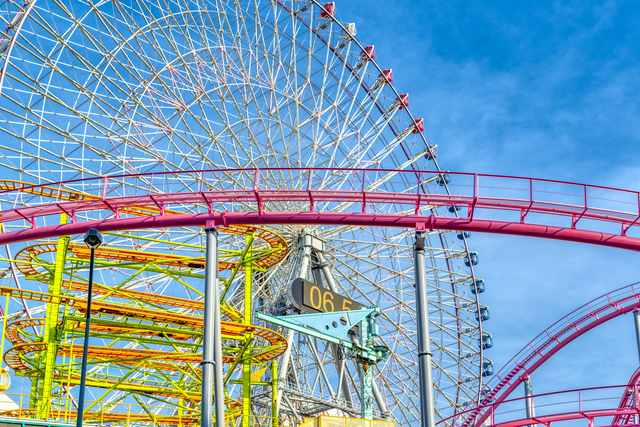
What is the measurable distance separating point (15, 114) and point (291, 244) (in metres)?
11.0

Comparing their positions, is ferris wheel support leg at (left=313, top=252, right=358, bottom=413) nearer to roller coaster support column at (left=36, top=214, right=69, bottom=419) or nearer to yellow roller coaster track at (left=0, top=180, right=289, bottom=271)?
yellow roller coaster track at (left=0, top=180, right=289, bottom=271)

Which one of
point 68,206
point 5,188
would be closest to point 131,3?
point 5,188

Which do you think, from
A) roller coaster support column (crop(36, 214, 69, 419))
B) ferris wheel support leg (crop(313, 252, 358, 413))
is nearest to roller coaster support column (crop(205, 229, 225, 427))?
roller coaster support column (crop(36, 214, 69, 419))

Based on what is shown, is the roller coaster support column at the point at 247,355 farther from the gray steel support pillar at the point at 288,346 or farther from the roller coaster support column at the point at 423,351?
the roller coaster support column at the point at 423,351

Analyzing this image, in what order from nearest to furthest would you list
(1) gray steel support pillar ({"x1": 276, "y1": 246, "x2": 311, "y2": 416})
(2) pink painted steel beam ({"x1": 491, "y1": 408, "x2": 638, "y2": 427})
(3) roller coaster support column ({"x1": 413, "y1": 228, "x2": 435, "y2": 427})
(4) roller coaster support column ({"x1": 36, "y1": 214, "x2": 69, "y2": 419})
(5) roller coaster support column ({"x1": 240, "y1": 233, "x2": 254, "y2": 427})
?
(3) roller coaster support column ({"x1": 413, "y1": 228, "x2": 435, "y2": 427})
(4) roller coaster support column ({"x1": 36, "y1": 214, "x2": 69, "y2": 419})
(5) roller coaster support column ({"x1": 240, "y1": 233, "x2": 254, "y2": 427})
(2) pink painted steel beam ({"x1": 491, "y1": 408, "x2": 638, "y2": 427})
(1) gray steel support pillar ({"x1": 276, "y1": 246, "x2": 311, "y2": 416})

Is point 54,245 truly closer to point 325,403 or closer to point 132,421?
point 132,421

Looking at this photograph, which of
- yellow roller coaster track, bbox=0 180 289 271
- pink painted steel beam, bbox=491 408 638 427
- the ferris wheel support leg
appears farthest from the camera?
the ferris wheel support leg

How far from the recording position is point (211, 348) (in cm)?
1712

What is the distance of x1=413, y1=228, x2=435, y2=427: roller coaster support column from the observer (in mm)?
16297

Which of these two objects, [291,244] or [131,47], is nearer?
[131,47]

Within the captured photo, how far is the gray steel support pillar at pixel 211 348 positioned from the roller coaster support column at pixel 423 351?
170 inches

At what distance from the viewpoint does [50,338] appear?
2177 centimetres

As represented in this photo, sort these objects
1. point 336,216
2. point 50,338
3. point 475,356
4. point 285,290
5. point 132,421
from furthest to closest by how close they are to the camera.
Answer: point 475,356
point 285,290
point 132,421
point 50,338
point 336,216

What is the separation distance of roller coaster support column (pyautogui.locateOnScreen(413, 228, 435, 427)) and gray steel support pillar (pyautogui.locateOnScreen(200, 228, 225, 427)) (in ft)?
14.2
